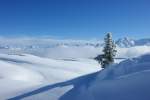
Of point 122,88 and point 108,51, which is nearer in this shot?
point 122,88

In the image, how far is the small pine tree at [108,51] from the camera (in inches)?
2015

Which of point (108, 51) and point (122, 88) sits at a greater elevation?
point (108, 51)

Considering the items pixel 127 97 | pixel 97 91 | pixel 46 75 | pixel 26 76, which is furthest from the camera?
pixel 46 75

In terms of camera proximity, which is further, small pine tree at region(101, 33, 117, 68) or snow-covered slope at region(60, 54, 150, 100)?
small pine tree at region(101, 33, 117, 68)

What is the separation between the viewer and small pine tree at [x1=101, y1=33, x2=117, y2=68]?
51.2 m

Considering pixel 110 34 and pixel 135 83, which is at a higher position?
pixel 110 34

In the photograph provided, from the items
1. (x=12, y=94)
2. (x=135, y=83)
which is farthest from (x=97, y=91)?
(x=12, y=94)

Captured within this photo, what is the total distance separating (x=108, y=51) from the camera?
51531 millimetres

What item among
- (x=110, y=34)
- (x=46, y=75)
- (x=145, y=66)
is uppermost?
(x=110, y=34)

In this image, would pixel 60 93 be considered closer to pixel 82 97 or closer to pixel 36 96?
pixel 36 96

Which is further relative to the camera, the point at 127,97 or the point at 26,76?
the point at 26,76

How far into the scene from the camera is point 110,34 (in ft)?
176

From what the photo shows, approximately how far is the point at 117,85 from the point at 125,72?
3.02m

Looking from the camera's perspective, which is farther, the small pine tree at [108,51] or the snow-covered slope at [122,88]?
the small pine tree at [108,51]
